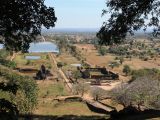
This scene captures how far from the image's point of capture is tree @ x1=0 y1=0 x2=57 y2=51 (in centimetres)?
1703

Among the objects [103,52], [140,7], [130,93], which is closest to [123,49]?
[103,52]

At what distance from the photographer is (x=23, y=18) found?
58.1ft

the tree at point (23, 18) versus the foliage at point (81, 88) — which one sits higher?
the tree at point (23, 18)

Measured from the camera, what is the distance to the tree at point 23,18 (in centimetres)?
1703

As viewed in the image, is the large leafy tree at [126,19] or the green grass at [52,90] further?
the green grass at [52,90]

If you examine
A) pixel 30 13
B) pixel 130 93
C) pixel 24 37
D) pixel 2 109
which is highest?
pixel 30 13

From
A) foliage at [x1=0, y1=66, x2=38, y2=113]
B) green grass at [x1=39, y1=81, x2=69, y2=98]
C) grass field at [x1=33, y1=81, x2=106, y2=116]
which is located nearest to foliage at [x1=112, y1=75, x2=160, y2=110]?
grass field at [x1=33, y1=81, x2=106, y2=116]

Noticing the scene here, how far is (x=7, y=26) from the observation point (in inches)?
698

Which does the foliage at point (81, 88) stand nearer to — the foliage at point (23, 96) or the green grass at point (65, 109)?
the green grass at point (65, 109)

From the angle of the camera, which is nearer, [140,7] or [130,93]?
[140,7]

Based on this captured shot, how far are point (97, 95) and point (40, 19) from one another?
43.0 m

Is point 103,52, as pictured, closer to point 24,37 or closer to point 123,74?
point 123,74

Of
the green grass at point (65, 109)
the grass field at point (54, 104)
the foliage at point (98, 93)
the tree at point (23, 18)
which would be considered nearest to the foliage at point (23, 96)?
the grass field at point (54, 104)

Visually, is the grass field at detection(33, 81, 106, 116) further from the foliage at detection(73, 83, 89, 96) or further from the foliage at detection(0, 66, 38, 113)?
the foliage at detection(73, 83, 89, 96)
